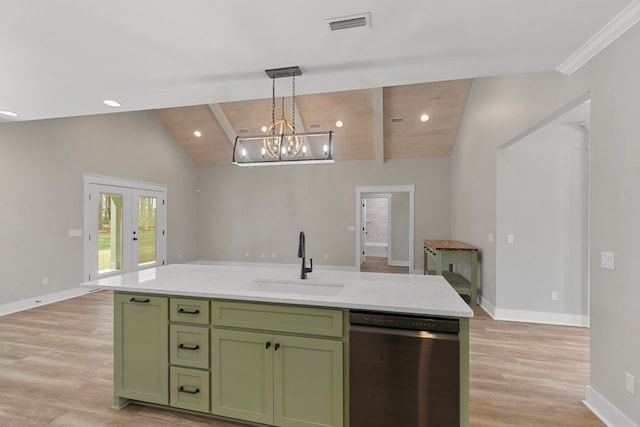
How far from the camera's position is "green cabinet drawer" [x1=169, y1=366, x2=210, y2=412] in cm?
203

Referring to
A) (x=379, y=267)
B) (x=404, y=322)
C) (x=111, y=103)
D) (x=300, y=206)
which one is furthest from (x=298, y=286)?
(x=379, y=267)

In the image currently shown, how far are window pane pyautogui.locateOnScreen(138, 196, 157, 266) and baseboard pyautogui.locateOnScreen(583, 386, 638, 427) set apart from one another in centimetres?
735

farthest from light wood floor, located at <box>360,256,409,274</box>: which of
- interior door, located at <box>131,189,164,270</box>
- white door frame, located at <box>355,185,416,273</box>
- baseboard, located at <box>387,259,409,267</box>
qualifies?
interior door, located at <box>131,189,164,270</box>

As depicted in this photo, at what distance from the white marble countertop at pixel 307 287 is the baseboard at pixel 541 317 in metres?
2.34

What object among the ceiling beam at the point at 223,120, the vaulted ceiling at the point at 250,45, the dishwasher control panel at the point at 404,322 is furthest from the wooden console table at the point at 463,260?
the ceiling beam at the point at 223,120

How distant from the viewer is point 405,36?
201 cm

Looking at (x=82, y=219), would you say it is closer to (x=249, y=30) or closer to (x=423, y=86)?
(x=249, y=30)

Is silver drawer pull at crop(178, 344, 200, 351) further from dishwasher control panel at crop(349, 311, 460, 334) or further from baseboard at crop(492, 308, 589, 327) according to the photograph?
baseboard at crop(492, 308, 589, 327)

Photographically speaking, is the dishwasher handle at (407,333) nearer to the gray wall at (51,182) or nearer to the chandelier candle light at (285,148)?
the chandelier candle light at (285,148)

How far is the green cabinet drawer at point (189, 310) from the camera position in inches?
78.9

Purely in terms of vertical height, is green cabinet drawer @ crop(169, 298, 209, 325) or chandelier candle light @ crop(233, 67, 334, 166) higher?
chandelier candle light @ crop(233, 67, 334, 166)

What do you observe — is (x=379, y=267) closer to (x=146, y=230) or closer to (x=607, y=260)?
(x=146, y=230)

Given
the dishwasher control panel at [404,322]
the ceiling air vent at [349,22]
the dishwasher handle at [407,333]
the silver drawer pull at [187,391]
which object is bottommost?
the silver drawer pull at [187,391]

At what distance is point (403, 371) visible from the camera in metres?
1.67
